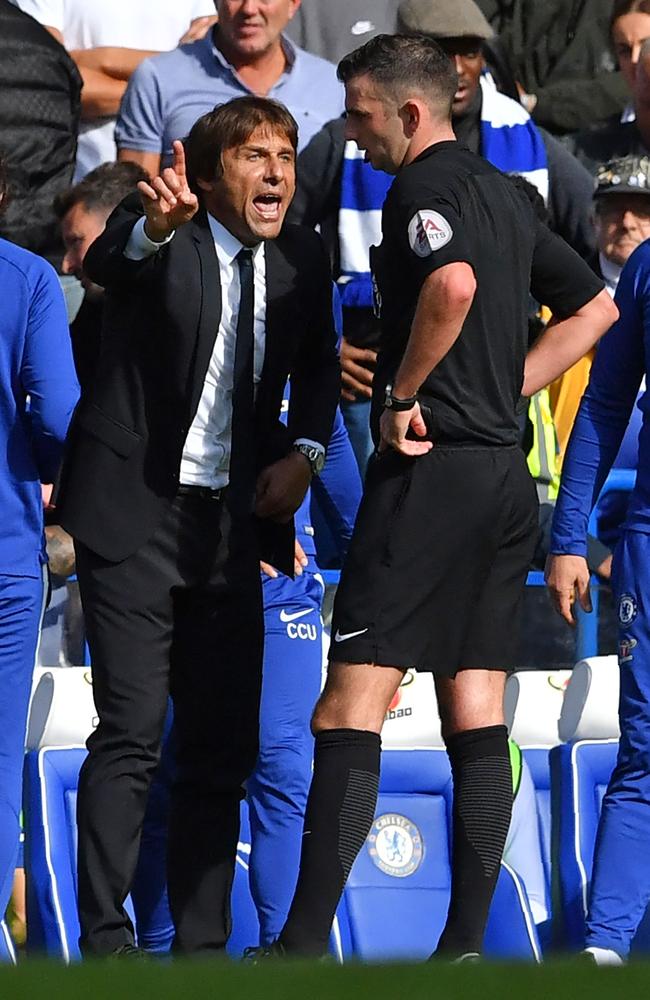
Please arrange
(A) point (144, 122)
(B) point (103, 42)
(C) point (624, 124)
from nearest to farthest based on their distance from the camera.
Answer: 1. (A) point (144, 122)
2. (B) point (103, 42)
3. (C) point (624, 124)

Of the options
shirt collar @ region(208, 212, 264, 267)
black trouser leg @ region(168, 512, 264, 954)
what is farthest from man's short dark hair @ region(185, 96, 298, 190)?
black trouser leg @ region(168, 512, 264, 954)

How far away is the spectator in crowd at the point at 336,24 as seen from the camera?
7.69m

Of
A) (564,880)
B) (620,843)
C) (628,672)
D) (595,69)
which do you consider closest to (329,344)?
(628,672)

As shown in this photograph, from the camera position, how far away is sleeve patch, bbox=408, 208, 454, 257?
12.6 ft

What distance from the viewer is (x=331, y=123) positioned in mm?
6520

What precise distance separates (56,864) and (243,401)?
152 cm

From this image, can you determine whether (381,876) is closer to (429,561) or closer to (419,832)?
(419,832)

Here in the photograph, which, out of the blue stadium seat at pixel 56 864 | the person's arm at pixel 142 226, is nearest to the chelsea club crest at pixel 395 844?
the blue stadium seat at pixel 56 864

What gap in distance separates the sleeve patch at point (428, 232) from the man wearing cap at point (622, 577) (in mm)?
957

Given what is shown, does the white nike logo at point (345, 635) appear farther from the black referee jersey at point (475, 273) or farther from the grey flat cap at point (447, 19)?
the grey flat cap at point (447, 19)

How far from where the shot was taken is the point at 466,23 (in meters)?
6.30

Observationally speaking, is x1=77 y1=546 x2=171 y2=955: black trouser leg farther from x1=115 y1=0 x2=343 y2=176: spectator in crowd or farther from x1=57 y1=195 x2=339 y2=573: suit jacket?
x1=115 y1=0 x2=343 y2=176: spectator in crowd

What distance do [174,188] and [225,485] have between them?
2.47 feet

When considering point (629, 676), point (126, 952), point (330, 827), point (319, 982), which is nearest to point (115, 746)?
point (126, 952)
